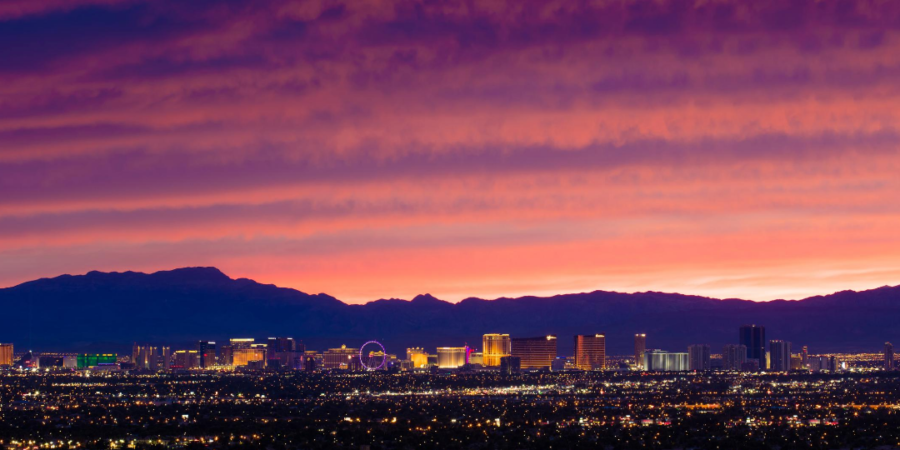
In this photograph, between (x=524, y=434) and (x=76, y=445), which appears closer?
(x=76, y=445)

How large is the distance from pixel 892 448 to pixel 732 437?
22.2m

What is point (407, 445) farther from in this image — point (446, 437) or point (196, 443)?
point (196, 443)

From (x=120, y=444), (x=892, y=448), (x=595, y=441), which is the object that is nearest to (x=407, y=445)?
(x=595, y=441)

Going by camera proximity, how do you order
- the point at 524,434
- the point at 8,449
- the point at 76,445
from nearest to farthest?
the point at 8,449
the point at 76,445
the point at 524,434

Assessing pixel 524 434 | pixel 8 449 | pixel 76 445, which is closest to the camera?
pixel 8 449

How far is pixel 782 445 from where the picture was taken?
173125 mm

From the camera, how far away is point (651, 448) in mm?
167500

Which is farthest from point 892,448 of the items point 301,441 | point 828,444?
point 301,441

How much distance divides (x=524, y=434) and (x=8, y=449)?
64.9 m

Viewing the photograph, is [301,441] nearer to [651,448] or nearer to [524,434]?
[524,434]

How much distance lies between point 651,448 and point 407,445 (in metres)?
29.4

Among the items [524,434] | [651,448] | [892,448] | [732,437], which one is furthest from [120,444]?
[892,448]

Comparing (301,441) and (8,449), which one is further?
(301,441)

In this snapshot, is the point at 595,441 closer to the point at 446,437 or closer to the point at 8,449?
the point at 446,437
